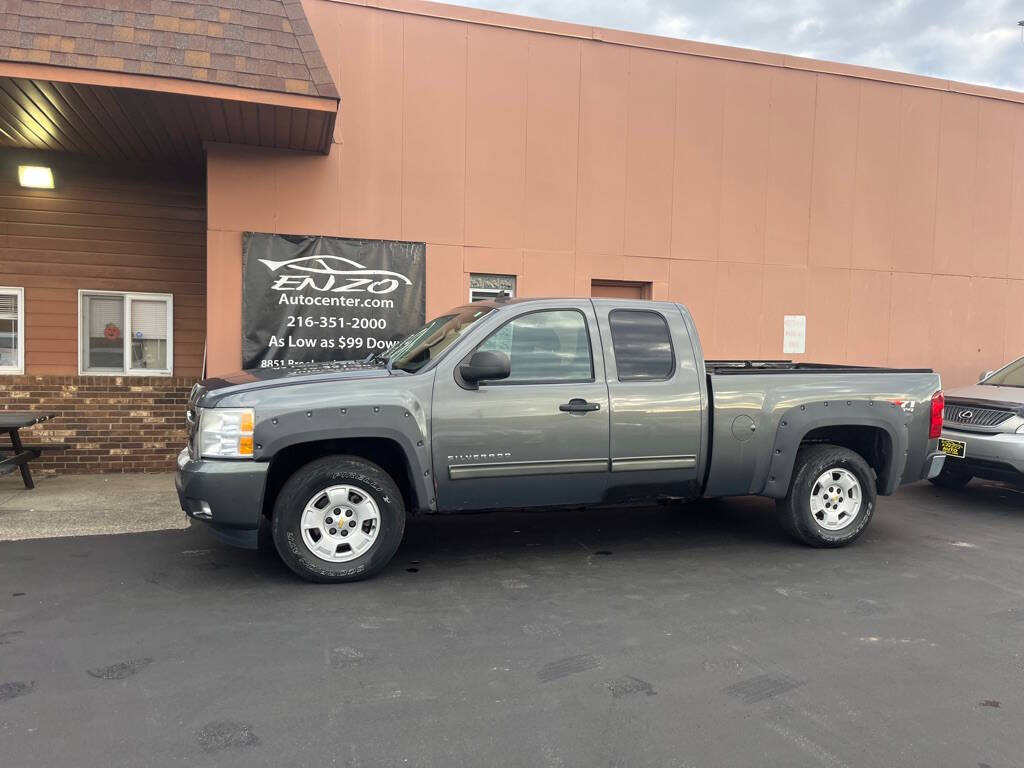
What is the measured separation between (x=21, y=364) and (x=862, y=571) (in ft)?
30.3

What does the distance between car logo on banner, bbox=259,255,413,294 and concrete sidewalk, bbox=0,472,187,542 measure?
2614 millimetres

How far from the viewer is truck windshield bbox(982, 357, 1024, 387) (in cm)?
821

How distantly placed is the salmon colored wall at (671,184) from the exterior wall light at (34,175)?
2.18 metres

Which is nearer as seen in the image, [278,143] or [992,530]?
[992,530]

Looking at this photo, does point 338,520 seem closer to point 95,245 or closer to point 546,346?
point 546,346

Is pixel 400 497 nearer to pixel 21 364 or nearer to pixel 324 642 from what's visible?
pixel 324 642

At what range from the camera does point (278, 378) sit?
16.0ft

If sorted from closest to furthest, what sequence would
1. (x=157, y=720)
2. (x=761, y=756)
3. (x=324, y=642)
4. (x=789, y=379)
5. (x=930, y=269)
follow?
(x=761, y=756)
(x=157, y=720)
(x=324, y=642)
(x=789, y=379)
(x=930, y=269)

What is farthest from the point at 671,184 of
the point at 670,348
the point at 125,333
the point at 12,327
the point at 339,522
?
the point at 12,327

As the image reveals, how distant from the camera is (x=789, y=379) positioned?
18.5 ft

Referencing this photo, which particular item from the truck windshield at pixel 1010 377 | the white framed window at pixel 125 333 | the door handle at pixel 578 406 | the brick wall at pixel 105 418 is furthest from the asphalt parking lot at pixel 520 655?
the white framed window at pixel 125 333

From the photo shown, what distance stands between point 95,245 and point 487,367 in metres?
6.60

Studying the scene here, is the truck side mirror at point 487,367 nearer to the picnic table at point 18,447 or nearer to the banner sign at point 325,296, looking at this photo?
the banner sign at point 325,296

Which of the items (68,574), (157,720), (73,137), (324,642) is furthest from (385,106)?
(157,720)
